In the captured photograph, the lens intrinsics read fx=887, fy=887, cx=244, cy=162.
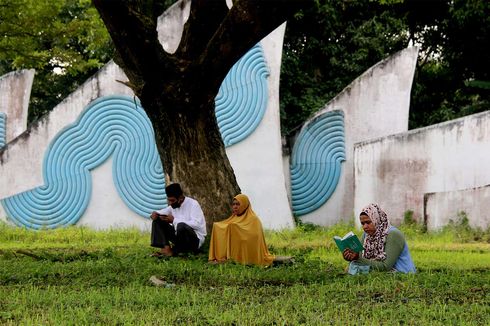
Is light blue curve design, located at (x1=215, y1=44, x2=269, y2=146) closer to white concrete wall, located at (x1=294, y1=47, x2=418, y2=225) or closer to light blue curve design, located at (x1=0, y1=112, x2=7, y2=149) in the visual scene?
white concrete wall, located at (x1=294, y1=47, x2=418, y2=225)

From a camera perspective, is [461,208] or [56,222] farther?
[56,222]

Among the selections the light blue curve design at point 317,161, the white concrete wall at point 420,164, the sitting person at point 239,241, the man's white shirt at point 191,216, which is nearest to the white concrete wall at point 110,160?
the light blue curve design at point 317,161

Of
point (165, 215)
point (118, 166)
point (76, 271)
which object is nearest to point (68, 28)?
point (118, 166)

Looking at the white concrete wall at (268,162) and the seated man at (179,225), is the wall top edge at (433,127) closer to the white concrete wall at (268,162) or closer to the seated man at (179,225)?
the white concrete wall at (268,162)

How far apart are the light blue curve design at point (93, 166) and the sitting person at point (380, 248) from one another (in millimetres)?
8841

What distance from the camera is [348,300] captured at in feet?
23.1

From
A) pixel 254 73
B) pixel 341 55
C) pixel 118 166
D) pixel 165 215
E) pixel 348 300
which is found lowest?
pixel 348 300

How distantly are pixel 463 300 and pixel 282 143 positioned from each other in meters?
11.1

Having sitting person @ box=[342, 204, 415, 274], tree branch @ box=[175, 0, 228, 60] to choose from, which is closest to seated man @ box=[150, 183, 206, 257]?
tree branch @ box=[175, 0, 228, 60]

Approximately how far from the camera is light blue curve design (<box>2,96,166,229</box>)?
1703cm

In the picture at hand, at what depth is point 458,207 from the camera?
15414 millimetres

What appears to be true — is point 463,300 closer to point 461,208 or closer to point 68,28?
point 461,208

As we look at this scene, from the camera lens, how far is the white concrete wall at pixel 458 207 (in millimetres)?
15312

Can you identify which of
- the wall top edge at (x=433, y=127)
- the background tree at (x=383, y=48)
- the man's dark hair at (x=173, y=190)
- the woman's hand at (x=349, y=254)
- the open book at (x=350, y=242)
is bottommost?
the woman's hand at (x=349, y=254)
